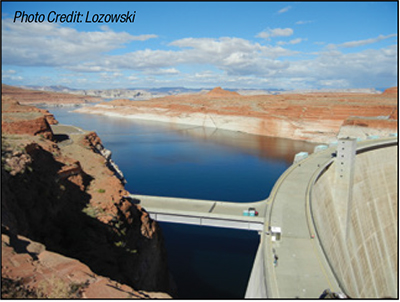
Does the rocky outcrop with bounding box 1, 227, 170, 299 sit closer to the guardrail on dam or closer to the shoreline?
the guardrail on dam

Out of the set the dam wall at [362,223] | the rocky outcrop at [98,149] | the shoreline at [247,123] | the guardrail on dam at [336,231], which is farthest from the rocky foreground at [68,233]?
the shoreline at [247,123]

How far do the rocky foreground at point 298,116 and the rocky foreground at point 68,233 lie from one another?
50617mm

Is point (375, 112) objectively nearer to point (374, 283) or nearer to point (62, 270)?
point (374, 283)

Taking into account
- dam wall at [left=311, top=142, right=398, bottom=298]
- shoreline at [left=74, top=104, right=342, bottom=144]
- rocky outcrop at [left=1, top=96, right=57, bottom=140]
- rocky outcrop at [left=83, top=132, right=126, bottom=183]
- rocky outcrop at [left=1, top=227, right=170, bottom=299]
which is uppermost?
shoreline at [left=74, top=104, right=342, bottom=144]

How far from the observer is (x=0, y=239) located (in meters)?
6.14

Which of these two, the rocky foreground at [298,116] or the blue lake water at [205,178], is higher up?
the rocky foreground at [298,116]

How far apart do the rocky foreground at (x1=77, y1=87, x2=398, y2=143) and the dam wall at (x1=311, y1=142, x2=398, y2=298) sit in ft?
106

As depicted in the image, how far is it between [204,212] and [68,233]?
9547mm

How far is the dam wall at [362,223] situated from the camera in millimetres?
17297

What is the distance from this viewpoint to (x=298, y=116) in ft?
237

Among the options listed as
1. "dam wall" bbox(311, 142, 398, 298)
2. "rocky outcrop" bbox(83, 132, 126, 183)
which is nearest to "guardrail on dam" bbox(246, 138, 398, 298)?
"dam wall" bbox(311, 142, 398, 298)

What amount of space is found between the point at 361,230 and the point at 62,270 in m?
20.0

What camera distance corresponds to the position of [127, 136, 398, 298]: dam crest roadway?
11.6 m

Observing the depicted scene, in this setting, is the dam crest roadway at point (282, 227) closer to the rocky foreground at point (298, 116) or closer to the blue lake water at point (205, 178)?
the blue lake water at point (205, 178)
